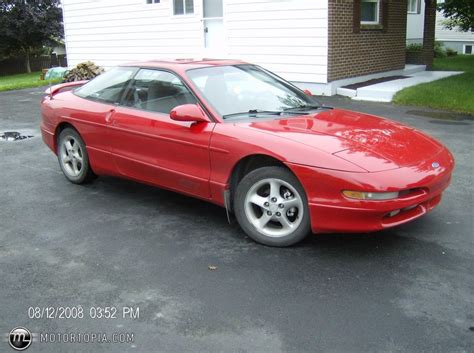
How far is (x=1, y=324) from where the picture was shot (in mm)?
3307

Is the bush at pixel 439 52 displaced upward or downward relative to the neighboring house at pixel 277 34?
downward

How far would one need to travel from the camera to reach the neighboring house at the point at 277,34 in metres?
12.5

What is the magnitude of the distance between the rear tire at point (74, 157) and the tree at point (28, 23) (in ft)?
86.4

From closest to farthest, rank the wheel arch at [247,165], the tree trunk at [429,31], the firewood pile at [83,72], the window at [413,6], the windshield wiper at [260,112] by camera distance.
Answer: the wheel arch at [247,165] < the windshield wiper at [260,112] < the tree trunk at [429,31] < the firewood pile at [83,72] < the window at [413,6]

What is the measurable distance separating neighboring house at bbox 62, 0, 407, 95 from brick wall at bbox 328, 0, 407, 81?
22 millimetres

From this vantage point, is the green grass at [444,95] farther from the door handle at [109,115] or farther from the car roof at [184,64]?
the door handle at [109,115]

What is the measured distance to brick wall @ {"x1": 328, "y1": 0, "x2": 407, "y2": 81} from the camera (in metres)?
12.4

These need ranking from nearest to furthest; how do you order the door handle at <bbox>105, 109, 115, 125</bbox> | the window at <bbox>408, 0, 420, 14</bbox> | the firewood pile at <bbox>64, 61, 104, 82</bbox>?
the door handle at <bbox>105, 109, 115, 125</bbox> < the firewood pile at <bbox>64, 61, 104, 82</bbox> < the window at <bbox>408, 0, 420, 14</bbox>

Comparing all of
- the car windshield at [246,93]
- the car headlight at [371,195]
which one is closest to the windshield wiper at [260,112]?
the car windshield at [246,93]

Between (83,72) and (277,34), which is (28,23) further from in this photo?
(277,34)

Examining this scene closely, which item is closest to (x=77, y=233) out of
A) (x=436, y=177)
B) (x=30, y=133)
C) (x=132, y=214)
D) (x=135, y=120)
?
(x=132, y=214)

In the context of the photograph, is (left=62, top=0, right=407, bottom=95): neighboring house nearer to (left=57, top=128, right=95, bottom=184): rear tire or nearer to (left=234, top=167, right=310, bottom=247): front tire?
(left=57, top=128, right=95, bottom=184): rear tire

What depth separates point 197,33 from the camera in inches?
596

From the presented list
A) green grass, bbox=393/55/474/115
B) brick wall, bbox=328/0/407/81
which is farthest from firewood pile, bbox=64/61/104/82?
green grass, bbox=393/55/474/115
